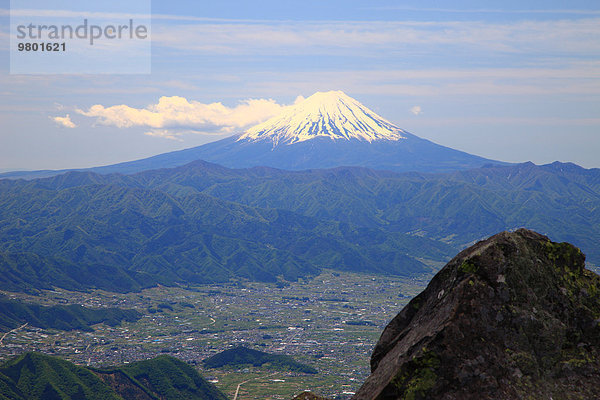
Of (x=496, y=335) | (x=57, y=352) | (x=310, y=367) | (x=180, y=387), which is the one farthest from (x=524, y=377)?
(x=57, y=352)

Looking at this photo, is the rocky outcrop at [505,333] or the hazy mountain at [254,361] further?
the hazy mountain at [254,361]

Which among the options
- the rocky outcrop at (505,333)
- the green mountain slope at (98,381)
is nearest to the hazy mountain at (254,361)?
the green mountain slope at (98,381)

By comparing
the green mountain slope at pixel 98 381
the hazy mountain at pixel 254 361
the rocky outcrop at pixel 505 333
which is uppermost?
the rocky outcrop at pixel 505 333

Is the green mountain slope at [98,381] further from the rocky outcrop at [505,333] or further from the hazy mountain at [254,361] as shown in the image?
the rocky outcrop at [505,333]

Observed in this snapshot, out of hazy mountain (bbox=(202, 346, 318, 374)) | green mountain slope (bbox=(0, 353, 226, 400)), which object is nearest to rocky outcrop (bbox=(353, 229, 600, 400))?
green mountain slope (bbox=(0, 353, 226, 400))

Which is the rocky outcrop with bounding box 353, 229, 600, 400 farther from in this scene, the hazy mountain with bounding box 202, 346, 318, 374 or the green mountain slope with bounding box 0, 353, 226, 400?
the hazy mountain with bounding box 202, 346, 318, 374

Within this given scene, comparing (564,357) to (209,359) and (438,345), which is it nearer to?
(438,345)

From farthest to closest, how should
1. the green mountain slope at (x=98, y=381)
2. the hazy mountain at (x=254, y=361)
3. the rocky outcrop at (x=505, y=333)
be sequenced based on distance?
1. the hazy mountain at (x=254, y=361)
2. the green mountain slope at (x=98, y=381)
3. the rocky outcrop at (x=505, y=333)

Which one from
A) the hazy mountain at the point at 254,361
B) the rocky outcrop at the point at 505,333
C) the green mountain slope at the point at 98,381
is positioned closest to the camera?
the rocky outcrop at the point at 505,333

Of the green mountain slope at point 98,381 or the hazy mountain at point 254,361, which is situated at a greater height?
the green mountain slope at point 98,381
